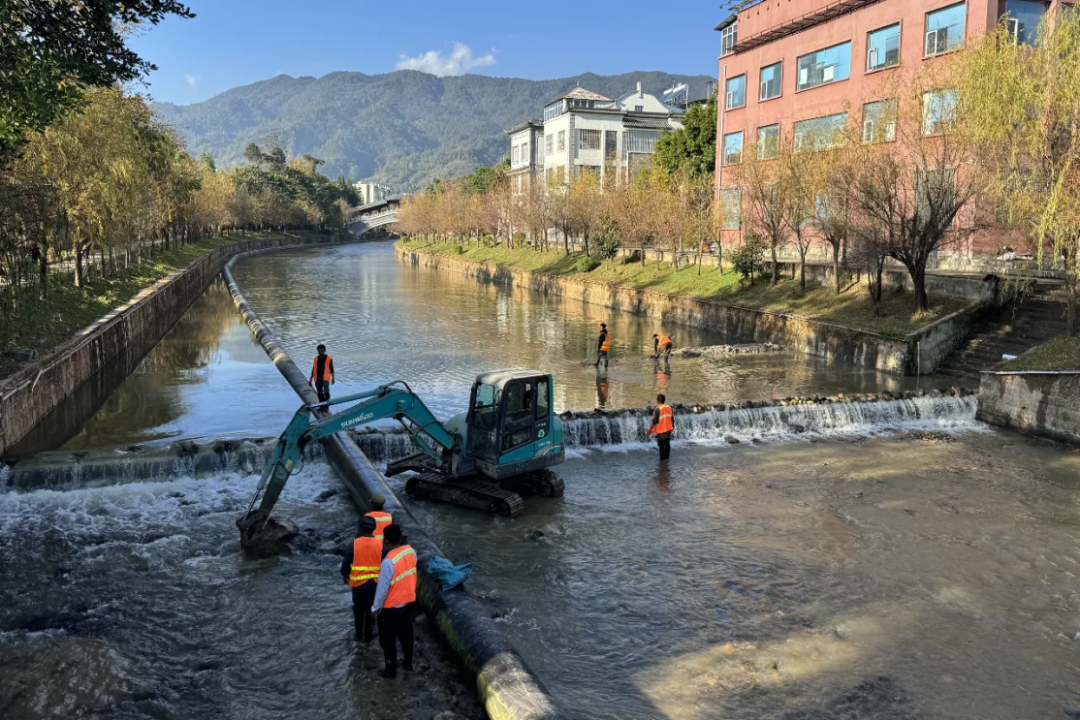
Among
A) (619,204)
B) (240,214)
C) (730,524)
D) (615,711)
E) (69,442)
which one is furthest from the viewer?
(240,214)

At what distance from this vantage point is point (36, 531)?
1285cm

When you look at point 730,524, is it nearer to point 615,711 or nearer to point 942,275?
point 615,711

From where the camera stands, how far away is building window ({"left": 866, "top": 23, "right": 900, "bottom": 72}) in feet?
118

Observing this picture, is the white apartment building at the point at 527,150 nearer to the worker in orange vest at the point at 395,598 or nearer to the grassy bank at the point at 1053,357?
the grassy bank at the point at 1053,357

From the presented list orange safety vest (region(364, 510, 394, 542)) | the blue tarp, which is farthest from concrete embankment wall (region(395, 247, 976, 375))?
orange safety vest (region(364, 510, 394, 542))

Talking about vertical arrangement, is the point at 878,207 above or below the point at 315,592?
above

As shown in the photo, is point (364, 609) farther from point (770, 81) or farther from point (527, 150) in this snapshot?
point (527, 150)

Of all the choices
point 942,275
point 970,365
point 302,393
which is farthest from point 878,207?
point 302,393

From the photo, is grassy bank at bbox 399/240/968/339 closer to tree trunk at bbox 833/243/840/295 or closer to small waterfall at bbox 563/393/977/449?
tree trunk at bbox 833/243/840/295

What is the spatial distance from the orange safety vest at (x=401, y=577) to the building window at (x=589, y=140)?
80.8 m

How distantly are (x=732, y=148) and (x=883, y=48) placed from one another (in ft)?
41.2

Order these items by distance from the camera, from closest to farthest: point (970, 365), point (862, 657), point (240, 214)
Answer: point (862, 657) → point (970, 365) → point (240, 214)

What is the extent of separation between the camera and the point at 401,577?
27.1ft

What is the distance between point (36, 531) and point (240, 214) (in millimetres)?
104858
